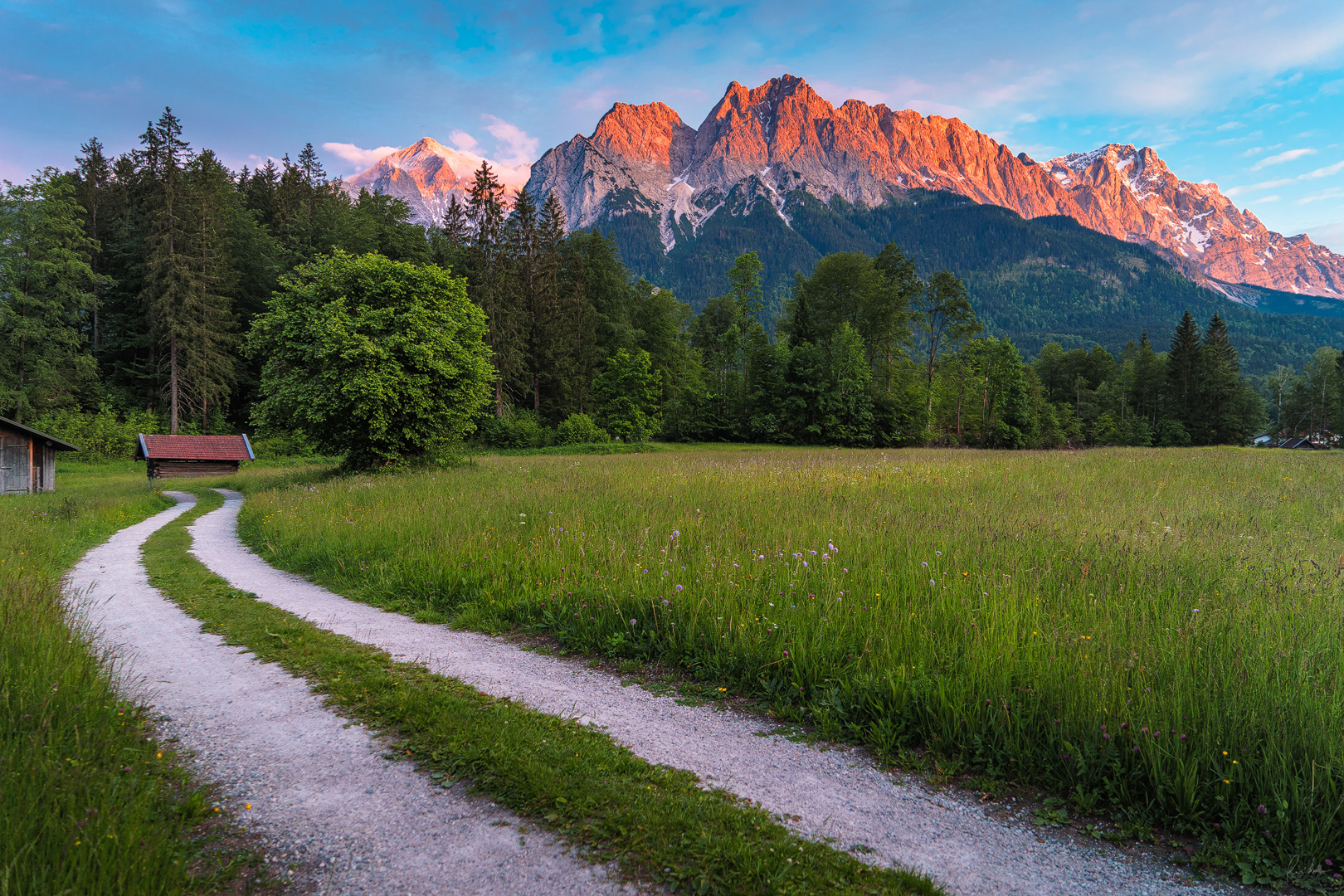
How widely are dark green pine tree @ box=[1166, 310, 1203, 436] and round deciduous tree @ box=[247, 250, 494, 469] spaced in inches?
3478

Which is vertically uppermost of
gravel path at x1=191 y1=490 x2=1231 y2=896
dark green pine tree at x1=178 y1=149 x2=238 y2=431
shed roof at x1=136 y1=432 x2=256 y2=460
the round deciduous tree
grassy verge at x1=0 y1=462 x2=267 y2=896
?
dark green pine tree at x1=178 y1=149 x2=238 y2=431

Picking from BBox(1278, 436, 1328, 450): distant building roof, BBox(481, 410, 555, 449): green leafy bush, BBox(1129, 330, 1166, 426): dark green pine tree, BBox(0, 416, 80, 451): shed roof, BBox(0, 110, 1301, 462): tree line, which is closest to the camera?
BBox(0, 416, 80, 451): shed roof

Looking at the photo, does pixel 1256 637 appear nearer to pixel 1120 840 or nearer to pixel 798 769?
pixel 1120 840

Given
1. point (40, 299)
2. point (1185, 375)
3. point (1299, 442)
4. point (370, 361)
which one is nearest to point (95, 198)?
point (40, 299)

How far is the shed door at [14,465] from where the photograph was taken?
28250 millimetres

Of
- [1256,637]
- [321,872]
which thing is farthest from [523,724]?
[1256,637]

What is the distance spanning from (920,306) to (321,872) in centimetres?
6977

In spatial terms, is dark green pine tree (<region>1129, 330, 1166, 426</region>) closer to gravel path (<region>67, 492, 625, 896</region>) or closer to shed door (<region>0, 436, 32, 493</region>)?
gravel path (<region>67, 492, 625, 896</region>)

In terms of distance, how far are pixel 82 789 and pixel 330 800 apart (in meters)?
1.29

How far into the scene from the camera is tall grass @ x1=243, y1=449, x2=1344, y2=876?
→ 3680 mm

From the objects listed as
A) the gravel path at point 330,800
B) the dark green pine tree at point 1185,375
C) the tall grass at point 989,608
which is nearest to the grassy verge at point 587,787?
the gravel path at point 330,800

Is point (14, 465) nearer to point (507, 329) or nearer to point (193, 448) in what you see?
point (193, 448)

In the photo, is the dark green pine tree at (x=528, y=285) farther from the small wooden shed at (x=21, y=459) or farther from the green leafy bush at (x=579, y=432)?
the small wooden shed at (x=21, y=459)

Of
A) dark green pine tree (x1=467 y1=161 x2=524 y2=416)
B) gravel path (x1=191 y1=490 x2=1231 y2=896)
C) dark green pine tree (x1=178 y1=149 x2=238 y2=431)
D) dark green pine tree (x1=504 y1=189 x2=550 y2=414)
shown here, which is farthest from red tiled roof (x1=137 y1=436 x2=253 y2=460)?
gravel path (x1=191 y1=490 x2=1231 y2=896)
